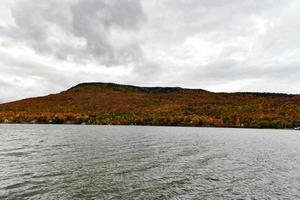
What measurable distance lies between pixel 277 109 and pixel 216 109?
35440 millimetres

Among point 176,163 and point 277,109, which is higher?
point 277,109

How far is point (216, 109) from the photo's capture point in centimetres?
18238

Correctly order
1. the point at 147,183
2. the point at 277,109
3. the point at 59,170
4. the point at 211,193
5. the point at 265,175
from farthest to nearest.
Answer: the point at 277,109, the point at 265,175, the point at 59,170, the point at 147,183, the point at 211,193

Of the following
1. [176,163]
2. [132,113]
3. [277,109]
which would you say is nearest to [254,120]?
[277,109]

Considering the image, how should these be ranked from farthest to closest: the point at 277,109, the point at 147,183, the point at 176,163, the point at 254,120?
the point at 277,109 < the point at 254,120 < the point at 176,163 < the point at 147,183

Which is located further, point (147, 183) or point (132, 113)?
point (132, 113)

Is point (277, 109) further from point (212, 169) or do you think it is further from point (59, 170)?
point (59, 170)

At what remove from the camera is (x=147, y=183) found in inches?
1014

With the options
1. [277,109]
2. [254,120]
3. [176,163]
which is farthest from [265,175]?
[277,109]

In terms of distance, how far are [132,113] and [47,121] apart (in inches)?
1883

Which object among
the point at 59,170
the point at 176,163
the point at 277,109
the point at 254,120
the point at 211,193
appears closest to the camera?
the point at 211,193

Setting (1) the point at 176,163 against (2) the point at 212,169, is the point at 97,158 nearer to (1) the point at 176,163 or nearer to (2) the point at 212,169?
(1) the point at 176,163

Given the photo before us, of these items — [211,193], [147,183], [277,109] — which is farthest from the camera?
[277,109]

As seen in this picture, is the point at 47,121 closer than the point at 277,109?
Yes
